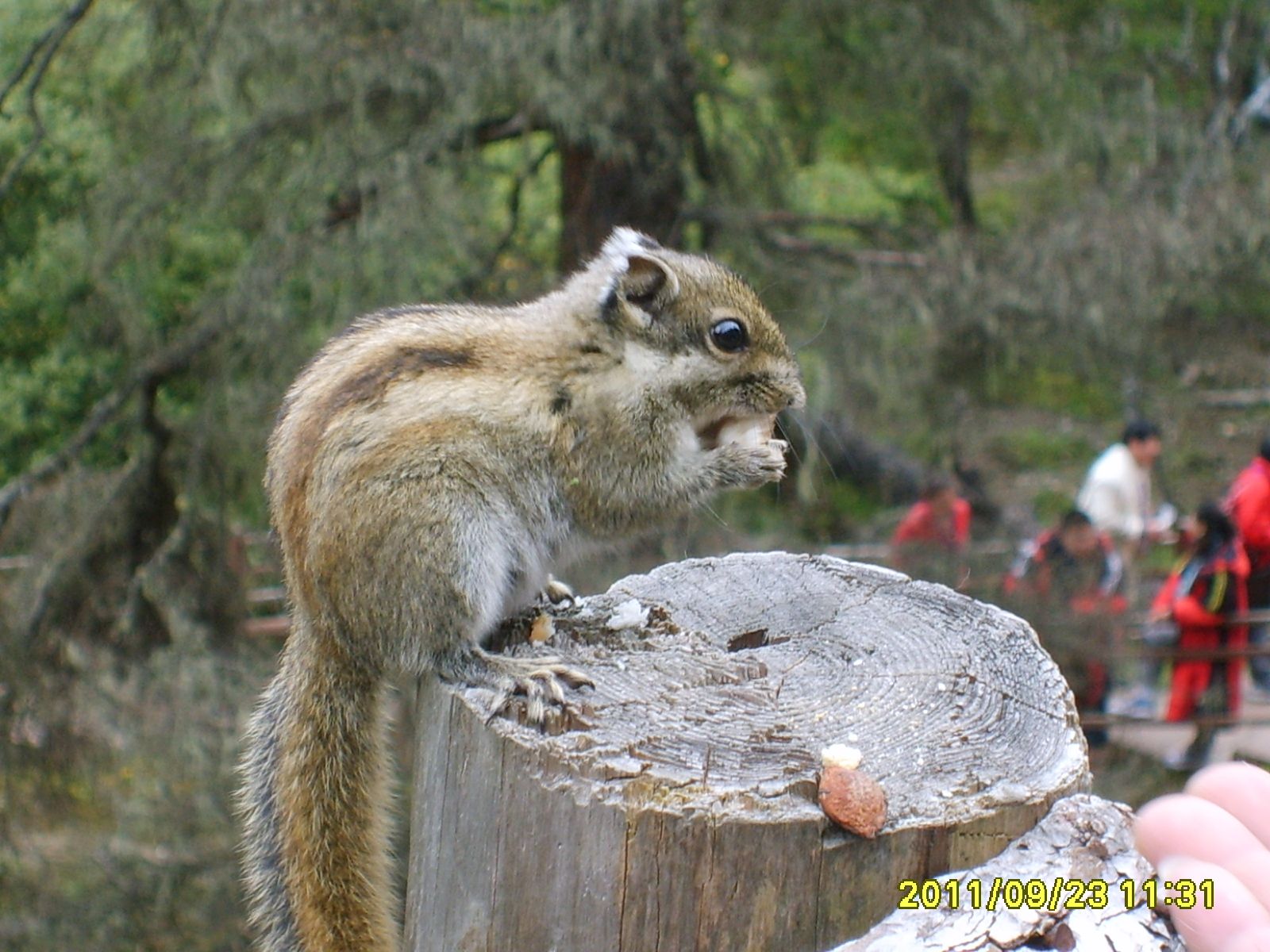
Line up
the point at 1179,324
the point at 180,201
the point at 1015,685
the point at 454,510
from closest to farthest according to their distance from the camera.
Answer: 1. the point at 1015,685
2. the point at 454,510
3. the point at 180,201
4. the point at 1179,324

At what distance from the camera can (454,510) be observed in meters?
2.04

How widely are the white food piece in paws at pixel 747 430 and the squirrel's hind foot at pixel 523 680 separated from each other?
0.67 metres

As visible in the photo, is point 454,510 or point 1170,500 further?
point 1170,500

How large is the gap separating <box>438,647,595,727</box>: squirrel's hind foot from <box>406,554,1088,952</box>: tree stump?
1.1 inches

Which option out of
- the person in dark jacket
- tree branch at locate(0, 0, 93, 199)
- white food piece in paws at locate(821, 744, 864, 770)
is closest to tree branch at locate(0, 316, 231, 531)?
tree branch at locate(0, 0, 93, 199)

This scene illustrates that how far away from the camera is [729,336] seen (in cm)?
239

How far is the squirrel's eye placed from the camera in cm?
238

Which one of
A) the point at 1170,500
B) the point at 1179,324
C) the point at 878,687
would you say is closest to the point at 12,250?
the point at 878,687

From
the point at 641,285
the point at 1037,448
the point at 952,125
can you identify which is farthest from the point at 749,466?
the point at 1037,448

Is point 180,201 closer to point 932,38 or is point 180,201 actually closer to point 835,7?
point 835,7

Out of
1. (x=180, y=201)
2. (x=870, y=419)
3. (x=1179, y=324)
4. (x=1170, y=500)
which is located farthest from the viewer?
(x=1170, y=500)

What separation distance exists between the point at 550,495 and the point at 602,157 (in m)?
2.41

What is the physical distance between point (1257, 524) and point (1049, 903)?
4.96 m

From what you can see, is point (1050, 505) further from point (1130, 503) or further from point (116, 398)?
point (116, 398)
